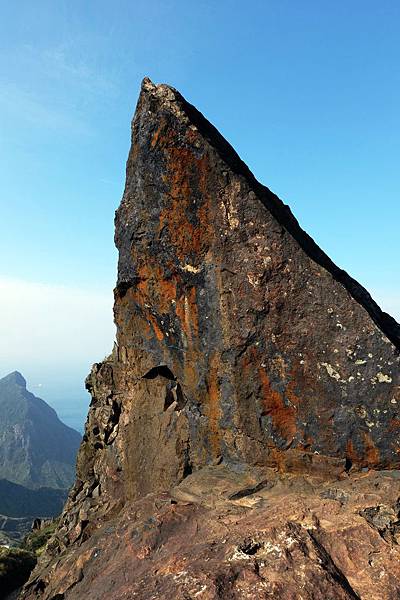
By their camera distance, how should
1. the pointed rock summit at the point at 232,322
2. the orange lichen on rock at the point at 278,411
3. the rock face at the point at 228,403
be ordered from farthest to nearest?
the orange lichen on rock at the point at 278,411
the pointed rock summit at the point at 232,322
the rock face at the point at 228,403

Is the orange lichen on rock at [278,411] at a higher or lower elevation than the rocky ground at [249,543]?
higher

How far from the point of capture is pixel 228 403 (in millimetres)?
12031

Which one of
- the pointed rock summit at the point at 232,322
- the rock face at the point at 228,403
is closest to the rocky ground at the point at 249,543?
the rock face at the point at 228,403

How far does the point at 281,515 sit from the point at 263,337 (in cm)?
416

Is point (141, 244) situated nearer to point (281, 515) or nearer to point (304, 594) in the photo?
point (281, 515)

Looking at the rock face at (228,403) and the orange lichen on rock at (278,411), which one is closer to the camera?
the rock face at (228,403)

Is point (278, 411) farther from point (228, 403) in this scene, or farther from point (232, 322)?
point (232, 322)

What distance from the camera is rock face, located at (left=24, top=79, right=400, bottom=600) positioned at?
821cm

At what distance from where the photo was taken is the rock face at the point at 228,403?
821 cm

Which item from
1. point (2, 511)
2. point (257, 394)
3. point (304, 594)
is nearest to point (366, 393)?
point (257, 394)

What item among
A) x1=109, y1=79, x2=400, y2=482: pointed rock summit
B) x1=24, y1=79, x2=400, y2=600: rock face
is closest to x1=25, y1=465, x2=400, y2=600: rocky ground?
x1=24, y1=79, x2=400, y2=600: rock face

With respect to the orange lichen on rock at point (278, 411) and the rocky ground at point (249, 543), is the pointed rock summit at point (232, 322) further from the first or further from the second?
the rocky ground at point (249, 543)

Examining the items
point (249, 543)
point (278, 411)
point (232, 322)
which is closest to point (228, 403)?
point (278, 411)

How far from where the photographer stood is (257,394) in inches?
452
